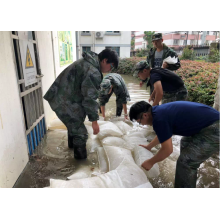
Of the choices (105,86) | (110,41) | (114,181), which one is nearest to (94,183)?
(114,181)

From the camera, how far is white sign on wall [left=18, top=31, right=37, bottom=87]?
6.34 feet

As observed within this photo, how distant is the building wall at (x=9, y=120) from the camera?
4.85ft

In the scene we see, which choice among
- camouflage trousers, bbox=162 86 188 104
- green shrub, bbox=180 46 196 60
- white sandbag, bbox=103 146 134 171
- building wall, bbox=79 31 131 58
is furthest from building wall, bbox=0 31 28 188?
building wall, bbox=79 31 131 58

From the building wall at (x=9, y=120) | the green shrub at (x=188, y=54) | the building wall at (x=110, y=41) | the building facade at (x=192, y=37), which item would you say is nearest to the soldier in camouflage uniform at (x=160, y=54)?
the building facade at (x=192, y=37)

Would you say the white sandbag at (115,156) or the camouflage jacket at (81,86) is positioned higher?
the camouflage jacket at (81,86)

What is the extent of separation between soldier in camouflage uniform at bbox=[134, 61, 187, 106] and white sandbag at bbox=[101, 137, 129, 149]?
68 centimetres

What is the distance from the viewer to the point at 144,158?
179 cm

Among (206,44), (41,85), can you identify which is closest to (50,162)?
(41,85)

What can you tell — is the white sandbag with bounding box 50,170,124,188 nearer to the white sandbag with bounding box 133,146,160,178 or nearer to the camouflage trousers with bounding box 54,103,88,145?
the white sandbag with bounding box 133,146,160,178

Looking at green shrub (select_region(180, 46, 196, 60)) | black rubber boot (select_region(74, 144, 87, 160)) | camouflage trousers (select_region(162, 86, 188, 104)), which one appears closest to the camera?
black rubber boot (select_region(74, 144, 87, 160))

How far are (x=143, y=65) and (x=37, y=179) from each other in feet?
6.10

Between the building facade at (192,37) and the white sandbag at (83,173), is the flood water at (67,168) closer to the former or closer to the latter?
the white sandbag at (83,173)

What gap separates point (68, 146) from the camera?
8.07 feet

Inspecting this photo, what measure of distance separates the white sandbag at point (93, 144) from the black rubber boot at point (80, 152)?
18 cm
